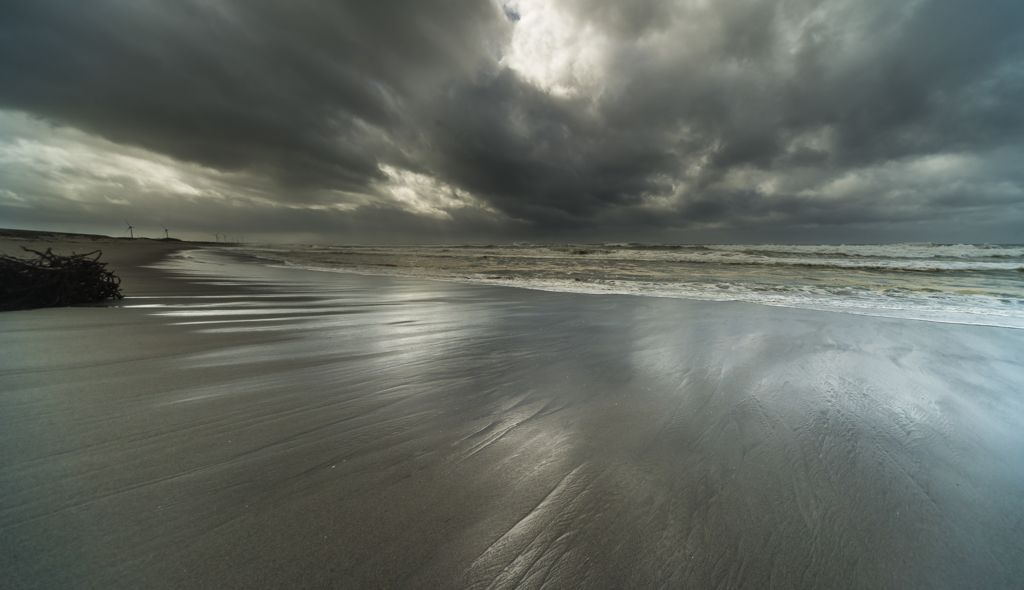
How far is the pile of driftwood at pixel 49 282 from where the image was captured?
223 inches

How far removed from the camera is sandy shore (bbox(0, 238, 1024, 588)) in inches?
51.8

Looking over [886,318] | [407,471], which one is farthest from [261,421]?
[886,318]

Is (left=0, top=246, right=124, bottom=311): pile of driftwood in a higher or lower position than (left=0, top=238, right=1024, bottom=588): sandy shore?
higher

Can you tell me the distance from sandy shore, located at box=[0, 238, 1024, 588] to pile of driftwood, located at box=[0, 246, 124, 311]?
119 inches

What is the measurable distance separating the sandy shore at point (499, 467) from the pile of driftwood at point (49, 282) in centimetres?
301

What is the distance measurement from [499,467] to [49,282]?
8.48m

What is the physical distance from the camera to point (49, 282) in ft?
19.6

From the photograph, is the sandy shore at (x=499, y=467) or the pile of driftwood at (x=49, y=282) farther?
the pile of driftwood at (x=49, y=282)

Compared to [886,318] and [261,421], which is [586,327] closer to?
[261,421]

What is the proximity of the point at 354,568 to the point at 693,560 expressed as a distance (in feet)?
3.99

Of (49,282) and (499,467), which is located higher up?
(49,282)

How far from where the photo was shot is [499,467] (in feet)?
6.40

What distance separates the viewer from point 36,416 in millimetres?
2275

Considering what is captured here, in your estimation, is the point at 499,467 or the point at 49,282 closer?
the point at 499,467
